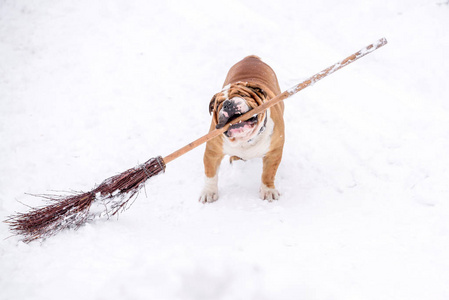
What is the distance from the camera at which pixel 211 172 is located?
3.18m

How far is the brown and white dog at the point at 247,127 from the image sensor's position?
2.41 metres

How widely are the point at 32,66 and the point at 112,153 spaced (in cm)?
248

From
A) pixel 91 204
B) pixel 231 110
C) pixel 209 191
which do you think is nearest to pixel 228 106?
pixel 231 110

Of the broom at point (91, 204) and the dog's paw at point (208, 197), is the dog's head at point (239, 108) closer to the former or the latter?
the broom at point (91, 204)

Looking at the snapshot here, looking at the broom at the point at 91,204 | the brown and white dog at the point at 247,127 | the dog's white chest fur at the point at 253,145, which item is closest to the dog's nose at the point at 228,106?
the brown and white dog at the point at 247,127

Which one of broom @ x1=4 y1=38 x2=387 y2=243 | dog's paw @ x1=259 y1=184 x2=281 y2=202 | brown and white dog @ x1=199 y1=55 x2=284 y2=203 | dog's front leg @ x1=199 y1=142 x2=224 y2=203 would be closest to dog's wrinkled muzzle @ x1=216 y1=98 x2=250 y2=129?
brown and white dog @ x1=199 y1=55 x2=284 y2=203

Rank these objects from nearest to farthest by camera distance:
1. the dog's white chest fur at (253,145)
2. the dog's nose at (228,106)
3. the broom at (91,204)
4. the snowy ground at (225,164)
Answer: the snowy ground at (225,164) → the dog's nose at (228,106) → the broom at (91,204) → the dog's white chest fur at (253,145)

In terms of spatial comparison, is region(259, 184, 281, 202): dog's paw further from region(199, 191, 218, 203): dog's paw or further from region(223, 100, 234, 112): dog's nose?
region(223, 100, 234, 112): dog's nose

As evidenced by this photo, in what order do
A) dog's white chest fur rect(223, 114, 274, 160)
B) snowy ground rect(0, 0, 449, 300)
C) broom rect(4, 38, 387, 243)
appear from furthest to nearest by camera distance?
dog's white chest fur rect(223, 114, 274, 160) → broom rect(4, 38, 387, 243) → snowy ground rect(0, 0, 449, 300)

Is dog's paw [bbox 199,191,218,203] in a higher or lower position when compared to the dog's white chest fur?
lower

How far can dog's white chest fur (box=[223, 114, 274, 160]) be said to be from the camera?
280 cm

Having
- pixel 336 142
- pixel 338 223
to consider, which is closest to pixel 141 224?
pixel 338 223

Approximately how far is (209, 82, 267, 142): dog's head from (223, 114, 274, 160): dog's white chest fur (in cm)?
13

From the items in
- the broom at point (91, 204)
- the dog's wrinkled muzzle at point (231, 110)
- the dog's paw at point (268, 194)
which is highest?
the dog's wrinkled muzzle at point (231, 110)
